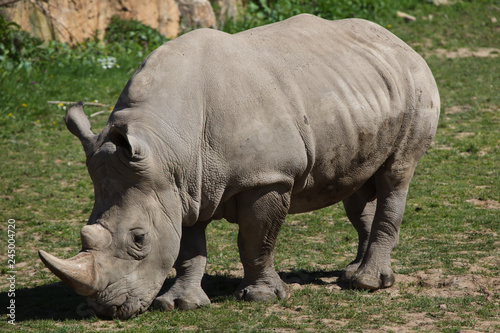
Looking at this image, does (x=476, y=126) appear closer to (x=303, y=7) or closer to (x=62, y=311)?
(x=303, y=7)

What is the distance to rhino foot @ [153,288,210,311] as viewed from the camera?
5.48 m

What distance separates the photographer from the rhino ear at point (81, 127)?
5.21 m

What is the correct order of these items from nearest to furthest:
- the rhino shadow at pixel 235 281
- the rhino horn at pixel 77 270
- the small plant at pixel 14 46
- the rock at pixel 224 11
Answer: the rhino horn at pixel 77 270, the rhino shadow at pixel 235 281, the small plant at pixel 14 46, the rock at pixel 224 11

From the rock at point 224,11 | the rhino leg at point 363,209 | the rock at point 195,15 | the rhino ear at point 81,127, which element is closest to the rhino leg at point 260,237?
the rhino ear at point 81,127

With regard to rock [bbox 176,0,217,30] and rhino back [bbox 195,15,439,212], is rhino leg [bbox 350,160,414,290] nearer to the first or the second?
rhino back [bbox 195,15,439,212]

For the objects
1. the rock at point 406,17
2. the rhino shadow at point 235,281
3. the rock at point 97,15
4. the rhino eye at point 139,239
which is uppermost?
the rock at point 406,17

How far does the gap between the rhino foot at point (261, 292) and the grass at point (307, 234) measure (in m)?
0.08

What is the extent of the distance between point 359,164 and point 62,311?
2.50 m

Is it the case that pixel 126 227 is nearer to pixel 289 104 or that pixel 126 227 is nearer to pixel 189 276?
pixel 189 276

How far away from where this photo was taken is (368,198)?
6.79 meters

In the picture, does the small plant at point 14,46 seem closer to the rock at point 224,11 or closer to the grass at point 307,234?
the grass at point 307,234

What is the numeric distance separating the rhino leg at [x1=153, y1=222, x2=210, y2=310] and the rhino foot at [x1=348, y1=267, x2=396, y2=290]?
1264 millimetres

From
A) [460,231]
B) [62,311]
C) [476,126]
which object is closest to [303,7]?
[476,126]

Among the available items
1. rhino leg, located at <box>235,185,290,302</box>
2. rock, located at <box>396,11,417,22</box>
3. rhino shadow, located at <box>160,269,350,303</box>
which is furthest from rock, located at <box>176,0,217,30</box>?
rhino leg, located at <box>235,185,290,302</box>
